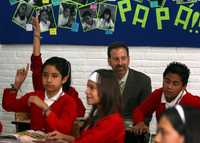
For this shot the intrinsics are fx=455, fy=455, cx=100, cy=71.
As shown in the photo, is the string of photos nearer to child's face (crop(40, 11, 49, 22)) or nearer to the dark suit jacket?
child's face (crop(40, 11, 49, 22))

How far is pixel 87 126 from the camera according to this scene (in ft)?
8.57

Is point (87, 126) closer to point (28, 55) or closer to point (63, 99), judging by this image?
point (63, 99)

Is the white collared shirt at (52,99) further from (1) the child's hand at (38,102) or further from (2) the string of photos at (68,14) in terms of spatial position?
(2) the string of photos at (68,14)

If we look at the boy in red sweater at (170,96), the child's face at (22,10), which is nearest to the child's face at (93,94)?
the boy in red sweater at (170,96)

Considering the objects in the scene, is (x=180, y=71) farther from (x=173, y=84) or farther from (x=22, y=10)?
(x=22, y=10)

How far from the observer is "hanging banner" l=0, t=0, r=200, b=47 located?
4062mm

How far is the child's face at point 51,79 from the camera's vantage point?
3.03 metres

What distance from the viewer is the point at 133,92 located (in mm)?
3699

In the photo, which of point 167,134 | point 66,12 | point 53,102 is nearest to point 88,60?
point 66,12

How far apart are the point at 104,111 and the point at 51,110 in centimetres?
56

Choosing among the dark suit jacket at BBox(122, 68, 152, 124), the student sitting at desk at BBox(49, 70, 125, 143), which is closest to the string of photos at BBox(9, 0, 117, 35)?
the dark suit jacket at BBox(122, 68, 152, 124)

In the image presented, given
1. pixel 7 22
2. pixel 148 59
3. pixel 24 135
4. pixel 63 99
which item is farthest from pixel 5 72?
pixel 24 135

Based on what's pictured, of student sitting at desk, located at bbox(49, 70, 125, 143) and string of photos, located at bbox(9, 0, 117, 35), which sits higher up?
string of photos, located at bbox(9, 0, 117, 35)

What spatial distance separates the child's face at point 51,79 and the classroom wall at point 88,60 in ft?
4.33
